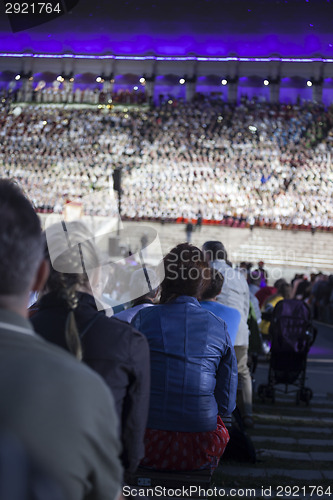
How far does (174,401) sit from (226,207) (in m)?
27.8

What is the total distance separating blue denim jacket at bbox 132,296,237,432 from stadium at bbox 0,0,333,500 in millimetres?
5634

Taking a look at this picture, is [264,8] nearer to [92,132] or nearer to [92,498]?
[92,132]

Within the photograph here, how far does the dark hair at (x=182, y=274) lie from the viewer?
318 cm

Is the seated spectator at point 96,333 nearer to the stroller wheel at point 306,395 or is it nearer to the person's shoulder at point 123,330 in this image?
the person's shoulder at point 123,330

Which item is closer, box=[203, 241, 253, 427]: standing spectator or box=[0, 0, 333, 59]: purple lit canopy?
box=[203, 241, 253, 427]: standing spectator

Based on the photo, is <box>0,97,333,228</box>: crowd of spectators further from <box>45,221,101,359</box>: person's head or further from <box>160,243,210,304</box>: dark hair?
<box>45,221,101,359</box>: person's head

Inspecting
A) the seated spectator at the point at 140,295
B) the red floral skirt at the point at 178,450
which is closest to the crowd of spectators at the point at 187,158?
the seated spectator at the point at 140,295

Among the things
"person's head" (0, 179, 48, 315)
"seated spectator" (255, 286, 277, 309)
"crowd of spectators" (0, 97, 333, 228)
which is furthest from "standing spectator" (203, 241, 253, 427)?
"crowd of spectators" (0, 97, 333, 228)

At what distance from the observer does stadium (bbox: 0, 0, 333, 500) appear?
96.1 ft

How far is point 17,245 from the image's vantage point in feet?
3.87

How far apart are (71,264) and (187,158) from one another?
105 ft

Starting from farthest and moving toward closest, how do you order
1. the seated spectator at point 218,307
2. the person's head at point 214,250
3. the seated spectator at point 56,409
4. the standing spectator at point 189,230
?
the standing spectator at point 189,230, the person's head at point 214,250, the seated spectator at point 218,307, the seated spectator at point 56,409

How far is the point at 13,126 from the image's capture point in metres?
Result: 39.3

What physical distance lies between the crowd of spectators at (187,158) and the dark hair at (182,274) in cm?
2504
